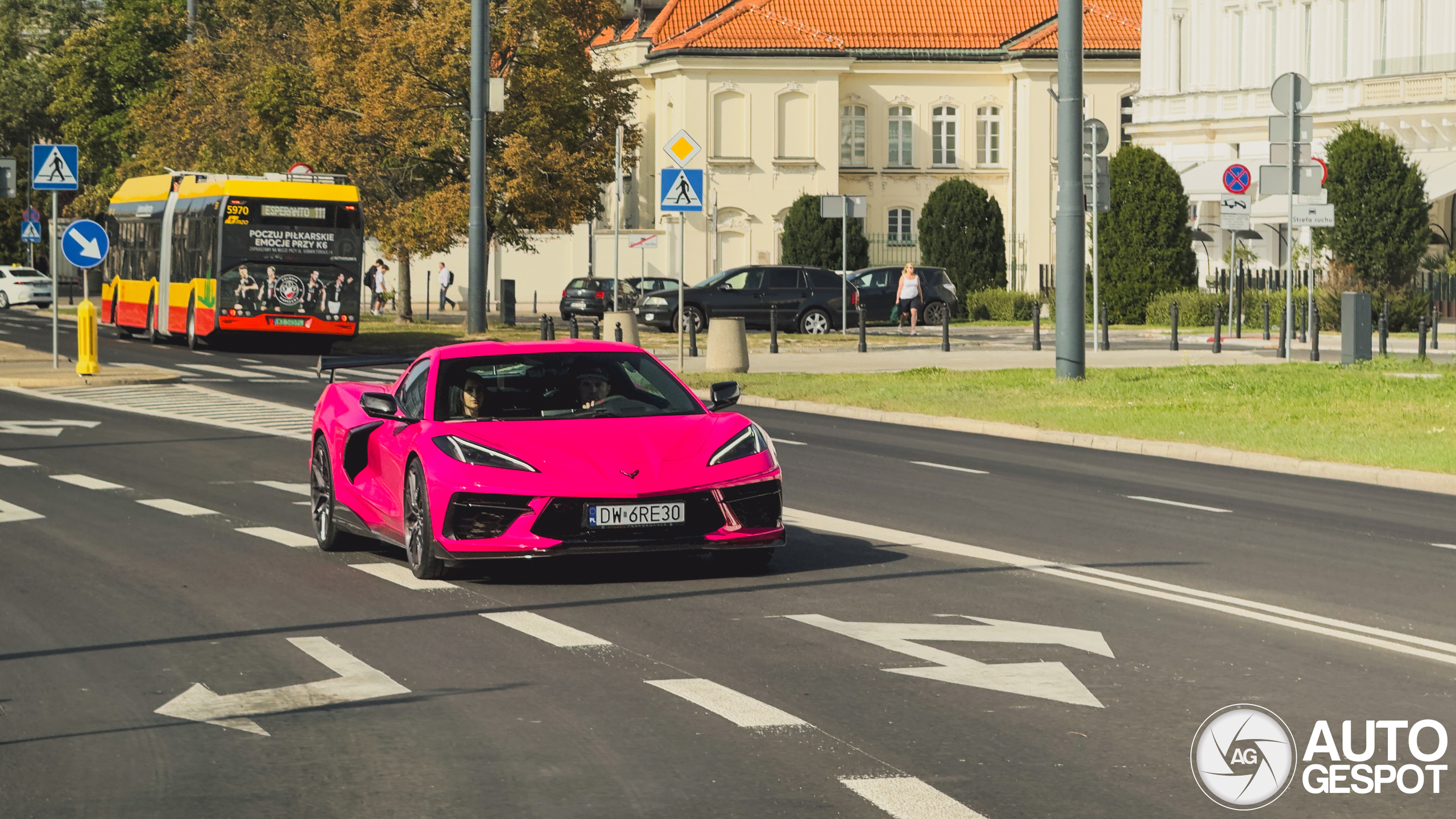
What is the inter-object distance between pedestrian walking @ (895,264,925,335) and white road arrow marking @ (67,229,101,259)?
82.2 ft

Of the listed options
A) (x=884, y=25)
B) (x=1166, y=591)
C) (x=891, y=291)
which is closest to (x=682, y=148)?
(x=1166, y=591)

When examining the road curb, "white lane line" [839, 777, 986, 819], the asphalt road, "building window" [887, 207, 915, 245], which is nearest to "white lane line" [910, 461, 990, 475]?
the asphalt road

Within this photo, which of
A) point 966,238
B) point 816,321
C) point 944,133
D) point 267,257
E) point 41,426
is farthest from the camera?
point 944,133

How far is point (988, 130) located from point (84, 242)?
50515mm

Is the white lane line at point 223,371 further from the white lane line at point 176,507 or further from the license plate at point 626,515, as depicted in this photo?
the license plate at point 626,515

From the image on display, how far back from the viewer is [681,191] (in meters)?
28.7

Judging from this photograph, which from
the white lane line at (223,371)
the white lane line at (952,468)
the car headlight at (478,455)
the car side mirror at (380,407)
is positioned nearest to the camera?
the car headlight at (478,455)

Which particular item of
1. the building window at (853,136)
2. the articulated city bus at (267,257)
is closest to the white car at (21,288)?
the building window at (853,136)

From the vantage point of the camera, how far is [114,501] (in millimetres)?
15156

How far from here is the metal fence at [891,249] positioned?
7356 centimetres

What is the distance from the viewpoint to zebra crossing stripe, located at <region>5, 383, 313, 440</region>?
22453mm

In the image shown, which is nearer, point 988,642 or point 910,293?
point 988,642

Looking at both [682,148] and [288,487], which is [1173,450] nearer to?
[288,487]

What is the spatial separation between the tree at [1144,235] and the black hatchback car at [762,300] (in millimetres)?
6746
